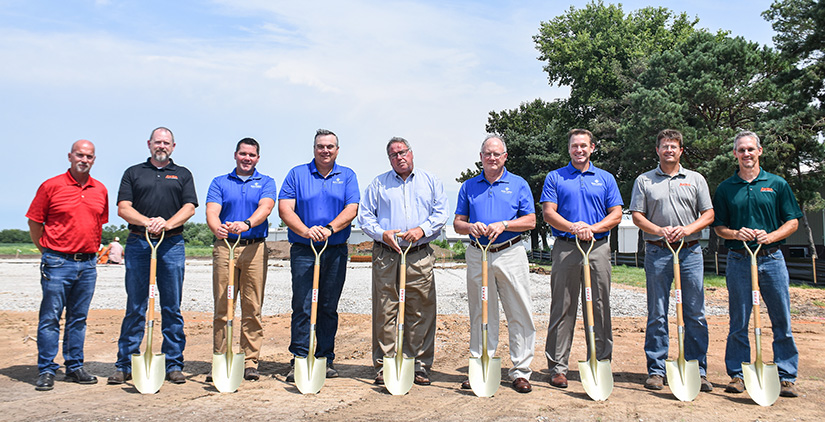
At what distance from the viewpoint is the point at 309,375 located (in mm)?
5328

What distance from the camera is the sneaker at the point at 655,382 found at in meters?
5.42

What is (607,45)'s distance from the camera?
33.6 metres

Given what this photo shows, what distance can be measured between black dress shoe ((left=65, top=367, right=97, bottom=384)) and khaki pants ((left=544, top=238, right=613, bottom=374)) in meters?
4.53

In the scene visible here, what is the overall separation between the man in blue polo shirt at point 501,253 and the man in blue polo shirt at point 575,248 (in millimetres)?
271

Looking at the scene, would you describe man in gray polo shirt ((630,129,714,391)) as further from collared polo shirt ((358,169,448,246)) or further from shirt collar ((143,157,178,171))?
shirt collar ((143,157,178,171))

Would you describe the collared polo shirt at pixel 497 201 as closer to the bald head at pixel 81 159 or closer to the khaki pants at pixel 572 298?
the khaki pants at pixel 572 298

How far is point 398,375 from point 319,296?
1219 millimetres

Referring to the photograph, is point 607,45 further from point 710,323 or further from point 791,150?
point 710,323

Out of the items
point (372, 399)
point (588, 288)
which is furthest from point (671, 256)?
point (372, 399)

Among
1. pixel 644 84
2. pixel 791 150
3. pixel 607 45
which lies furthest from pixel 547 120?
pixel 791 150

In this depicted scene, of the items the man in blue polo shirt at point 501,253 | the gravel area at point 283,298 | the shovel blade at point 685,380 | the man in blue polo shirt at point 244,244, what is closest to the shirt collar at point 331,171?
the man in blue polo shirt at point 244,244

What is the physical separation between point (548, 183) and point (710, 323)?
20.4ft

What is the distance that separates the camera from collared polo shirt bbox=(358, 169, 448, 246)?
576cm

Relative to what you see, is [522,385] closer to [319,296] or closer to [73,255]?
[319,296]
